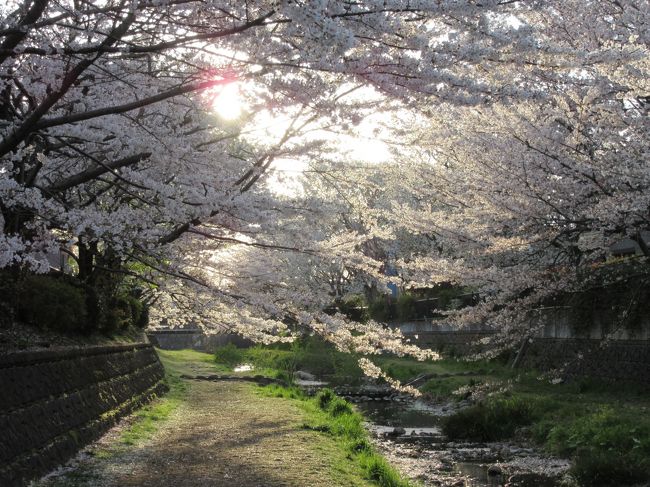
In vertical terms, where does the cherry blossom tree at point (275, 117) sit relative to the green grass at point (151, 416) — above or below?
above

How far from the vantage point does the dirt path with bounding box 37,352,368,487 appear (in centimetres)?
697

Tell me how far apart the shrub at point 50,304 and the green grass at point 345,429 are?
425 centimetres

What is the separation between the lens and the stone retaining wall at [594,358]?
537 inches

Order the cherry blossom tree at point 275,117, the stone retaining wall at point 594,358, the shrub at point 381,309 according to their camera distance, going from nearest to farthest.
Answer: the cherry blossom tree at point 275,117 → the stone retaining wall at point 594,358 → the shrub at point 381,309

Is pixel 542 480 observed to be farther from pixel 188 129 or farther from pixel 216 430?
pixel 188 129

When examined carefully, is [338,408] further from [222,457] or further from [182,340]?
[182,340]

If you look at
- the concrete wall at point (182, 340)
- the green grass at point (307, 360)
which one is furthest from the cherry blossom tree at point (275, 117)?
the concrete wall at point (182, 340)

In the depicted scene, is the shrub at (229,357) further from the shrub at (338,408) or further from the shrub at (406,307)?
the shrub at (338,408)

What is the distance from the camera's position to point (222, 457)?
27.3 ft

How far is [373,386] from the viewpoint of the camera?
22.9m

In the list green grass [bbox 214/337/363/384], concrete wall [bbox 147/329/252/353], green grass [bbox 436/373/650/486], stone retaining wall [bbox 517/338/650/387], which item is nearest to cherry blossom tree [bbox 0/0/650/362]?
green grass [bbox 436/373/650/486]

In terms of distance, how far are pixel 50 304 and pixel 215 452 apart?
3162 mm

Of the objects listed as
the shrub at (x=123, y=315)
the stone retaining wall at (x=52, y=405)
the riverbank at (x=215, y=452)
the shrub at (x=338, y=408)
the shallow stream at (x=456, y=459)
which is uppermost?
the shrub at (x=123, y=315)

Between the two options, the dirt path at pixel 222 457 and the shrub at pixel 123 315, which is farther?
the shrub at pixel 123 315
